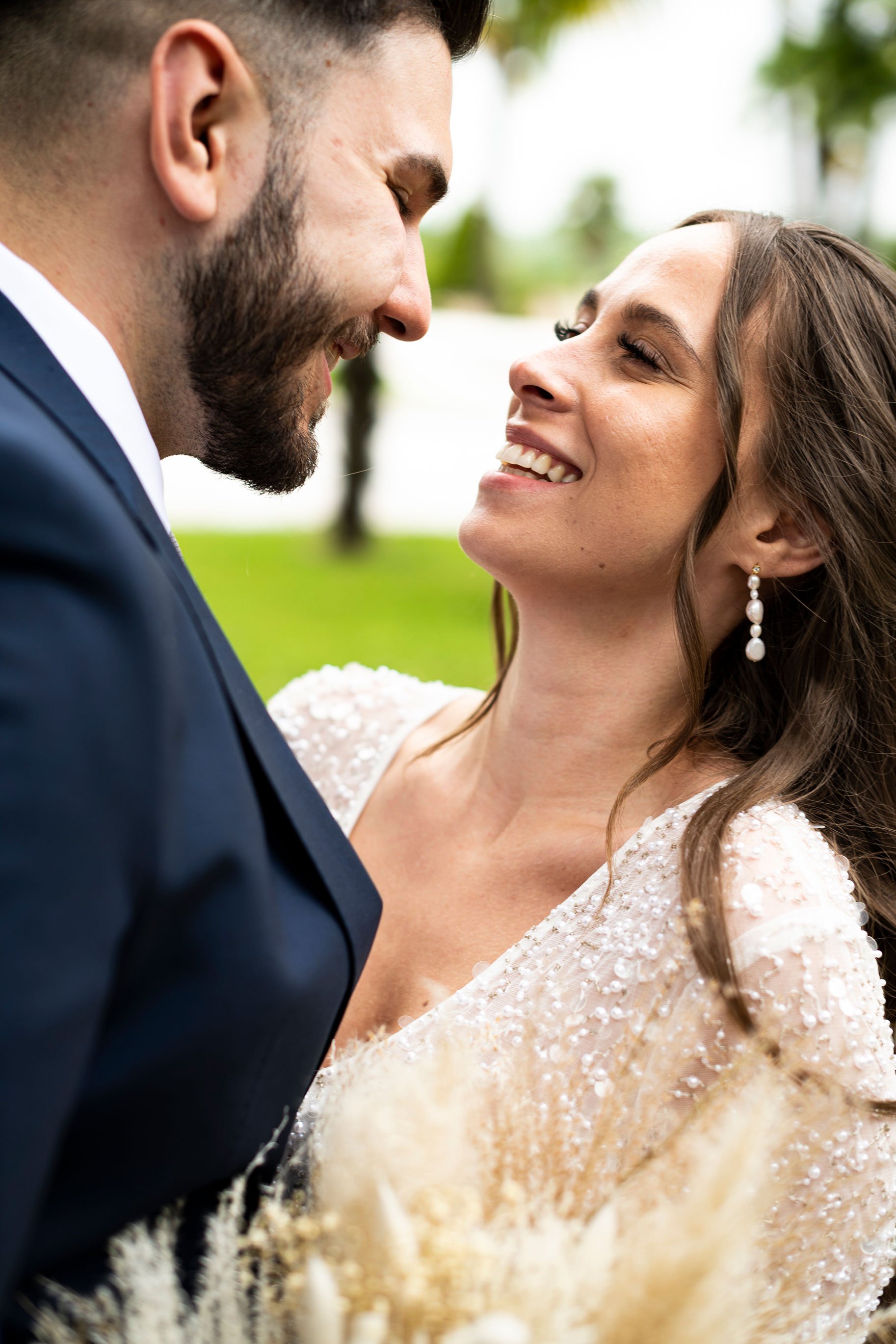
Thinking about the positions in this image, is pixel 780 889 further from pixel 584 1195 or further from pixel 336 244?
pixel 336 244

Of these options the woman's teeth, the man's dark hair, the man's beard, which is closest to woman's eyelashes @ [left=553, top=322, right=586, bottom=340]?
the woman's teeth

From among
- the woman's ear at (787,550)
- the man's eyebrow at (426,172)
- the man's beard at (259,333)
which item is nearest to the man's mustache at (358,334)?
the man's beard at (259,333)

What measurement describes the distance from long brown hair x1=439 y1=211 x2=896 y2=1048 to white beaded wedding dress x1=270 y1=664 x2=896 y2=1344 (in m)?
0.16

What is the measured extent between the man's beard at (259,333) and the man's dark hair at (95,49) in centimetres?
17

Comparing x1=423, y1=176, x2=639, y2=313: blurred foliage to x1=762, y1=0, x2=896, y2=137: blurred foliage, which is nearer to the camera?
x1=762, y1=0, x2=896, y2=137: blurred foliage

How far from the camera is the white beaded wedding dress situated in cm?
217

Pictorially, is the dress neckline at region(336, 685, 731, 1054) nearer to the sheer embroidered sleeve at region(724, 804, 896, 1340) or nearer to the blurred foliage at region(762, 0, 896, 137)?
the sheer embroidered sleeve at region(724, 804, 896, 1340)

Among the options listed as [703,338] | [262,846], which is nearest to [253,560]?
[703,338]

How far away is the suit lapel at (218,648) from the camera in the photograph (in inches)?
59.5

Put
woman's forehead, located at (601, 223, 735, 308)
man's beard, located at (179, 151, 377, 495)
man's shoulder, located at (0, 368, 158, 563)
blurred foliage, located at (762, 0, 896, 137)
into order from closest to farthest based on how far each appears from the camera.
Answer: man's shoulder, located at (0, 368, 158, 563)
man's beard, located at (179, 151, 377, 495)
woman's forehead, located at (601, 223, 735, 308)
blurred foliage, located at (762, 0, 896, 137)

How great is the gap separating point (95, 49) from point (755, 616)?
1749 millimetres

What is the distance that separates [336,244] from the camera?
2.00m

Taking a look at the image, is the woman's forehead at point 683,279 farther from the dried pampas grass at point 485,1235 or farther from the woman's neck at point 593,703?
the dried pampas grass at point 485,1235

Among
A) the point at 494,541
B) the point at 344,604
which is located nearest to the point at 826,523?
the point at 494,541
